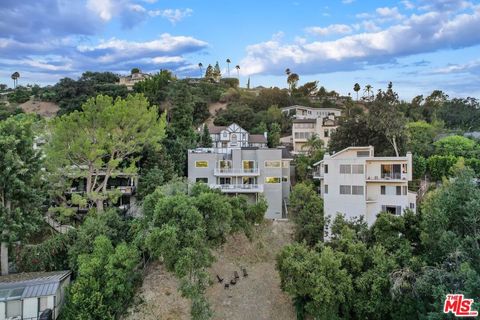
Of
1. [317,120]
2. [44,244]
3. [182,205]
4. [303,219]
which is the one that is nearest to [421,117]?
[317,120]

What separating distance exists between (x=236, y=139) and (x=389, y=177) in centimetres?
2432

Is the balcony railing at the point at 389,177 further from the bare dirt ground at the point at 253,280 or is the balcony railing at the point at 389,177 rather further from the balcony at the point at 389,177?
the bare dirt ground at the point at 253,280

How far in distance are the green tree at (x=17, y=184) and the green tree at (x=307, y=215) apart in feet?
57.5

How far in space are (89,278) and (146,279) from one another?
476 centimetres

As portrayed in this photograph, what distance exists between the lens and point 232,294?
838 inches

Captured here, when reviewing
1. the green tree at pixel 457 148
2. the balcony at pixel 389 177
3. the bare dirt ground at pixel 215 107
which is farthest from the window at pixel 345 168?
the bare dirt ground at pixel 215 107

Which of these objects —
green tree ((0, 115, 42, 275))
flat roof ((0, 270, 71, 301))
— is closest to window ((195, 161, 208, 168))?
green tree ((0, 115, 42, 275))

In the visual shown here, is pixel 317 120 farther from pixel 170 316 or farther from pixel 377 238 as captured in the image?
pixel 170 316

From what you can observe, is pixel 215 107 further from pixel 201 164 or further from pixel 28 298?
pixel 28 298

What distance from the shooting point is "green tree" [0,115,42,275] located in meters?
18.8

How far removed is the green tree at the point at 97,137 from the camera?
24.1 m

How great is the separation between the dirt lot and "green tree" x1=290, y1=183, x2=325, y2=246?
8.73 ft

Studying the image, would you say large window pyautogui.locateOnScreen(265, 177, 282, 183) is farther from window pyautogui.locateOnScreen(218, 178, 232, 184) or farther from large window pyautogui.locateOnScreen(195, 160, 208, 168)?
large window pyautogui.locateOnScreen(195, 160, 208, 168)

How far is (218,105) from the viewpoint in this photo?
2867 inches
